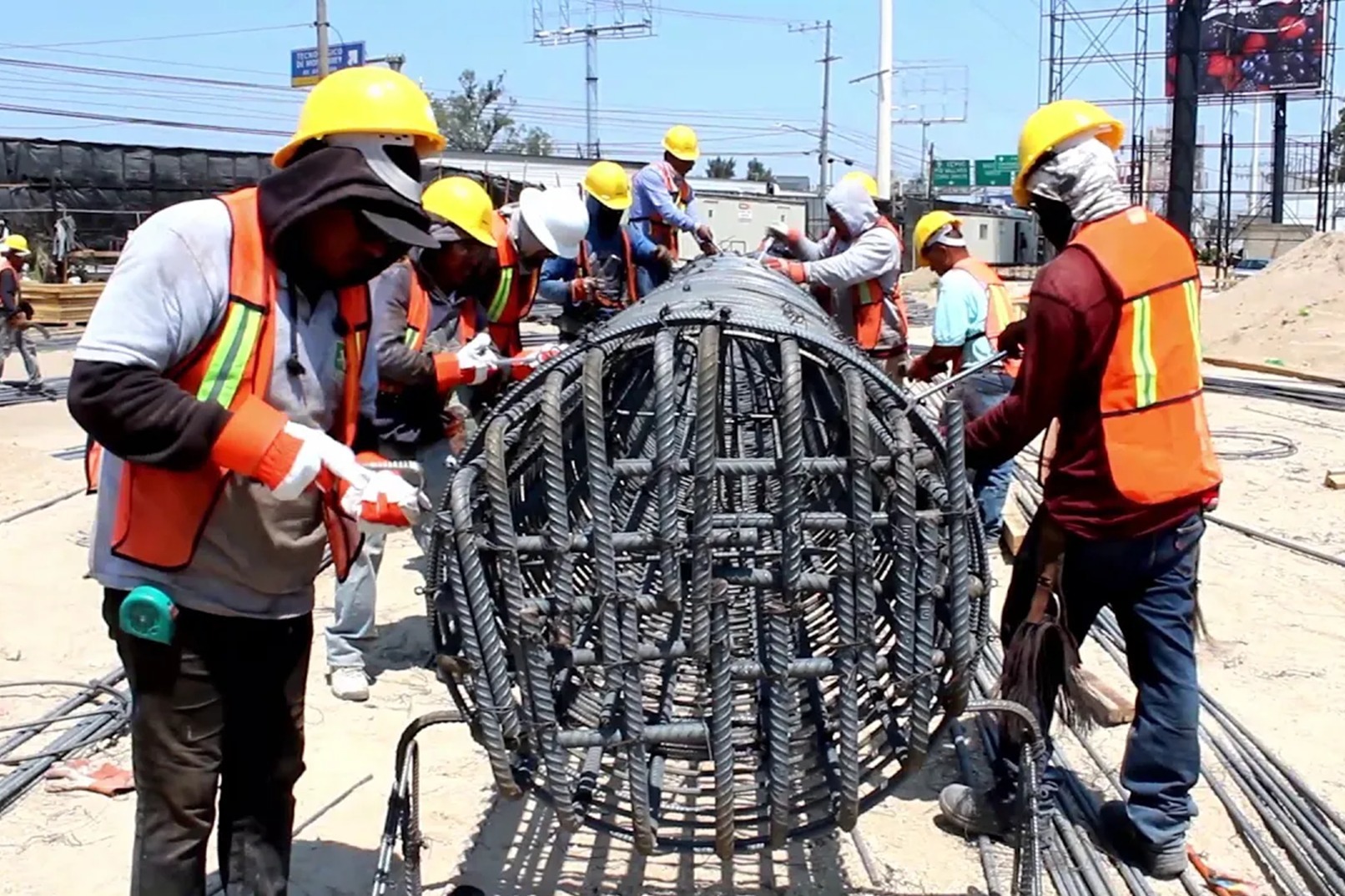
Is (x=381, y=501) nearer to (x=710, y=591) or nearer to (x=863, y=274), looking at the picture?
(x=710, y=591)

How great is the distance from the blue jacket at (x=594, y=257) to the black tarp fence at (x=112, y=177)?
1903 cm

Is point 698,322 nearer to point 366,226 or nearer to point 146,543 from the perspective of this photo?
point 366,226

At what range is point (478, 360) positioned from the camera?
420 cm

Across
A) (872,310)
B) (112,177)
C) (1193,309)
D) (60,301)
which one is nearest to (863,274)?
(872,310)

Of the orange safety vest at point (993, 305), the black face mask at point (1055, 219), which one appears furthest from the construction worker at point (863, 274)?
the black face mask at point (1055, 219)

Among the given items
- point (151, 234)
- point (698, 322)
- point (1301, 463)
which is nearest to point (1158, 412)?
point (698, 322)

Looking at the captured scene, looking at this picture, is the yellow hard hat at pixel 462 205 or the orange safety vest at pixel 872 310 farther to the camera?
the orange safety vest at pixel 872 310

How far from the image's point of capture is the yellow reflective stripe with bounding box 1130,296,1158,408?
3.23 metres

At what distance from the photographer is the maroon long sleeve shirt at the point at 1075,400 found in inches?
126

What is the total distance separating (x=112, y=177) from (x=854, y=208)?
22.5 meters

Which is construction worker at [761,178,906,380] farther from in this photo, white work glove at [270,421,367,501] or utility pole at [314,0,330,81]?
utility pole at [314,0,330,81]

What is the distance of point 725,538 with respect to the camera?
2.33 m

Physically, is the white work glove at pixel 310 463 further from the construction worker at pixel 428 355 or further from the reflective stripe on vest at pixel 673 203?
the reflective stripe on vest at pixel 673 203

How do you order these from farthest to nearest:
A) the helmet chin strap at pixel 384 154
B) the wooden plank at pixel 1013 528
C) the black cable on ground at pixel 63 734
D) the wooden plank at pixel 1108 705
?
the wooden plank at pixel 1013 528
the wooden plank at pixel 1108 705
the black cable on ground at pixel 63 734
the helmet chin strap at pixel 384 154
